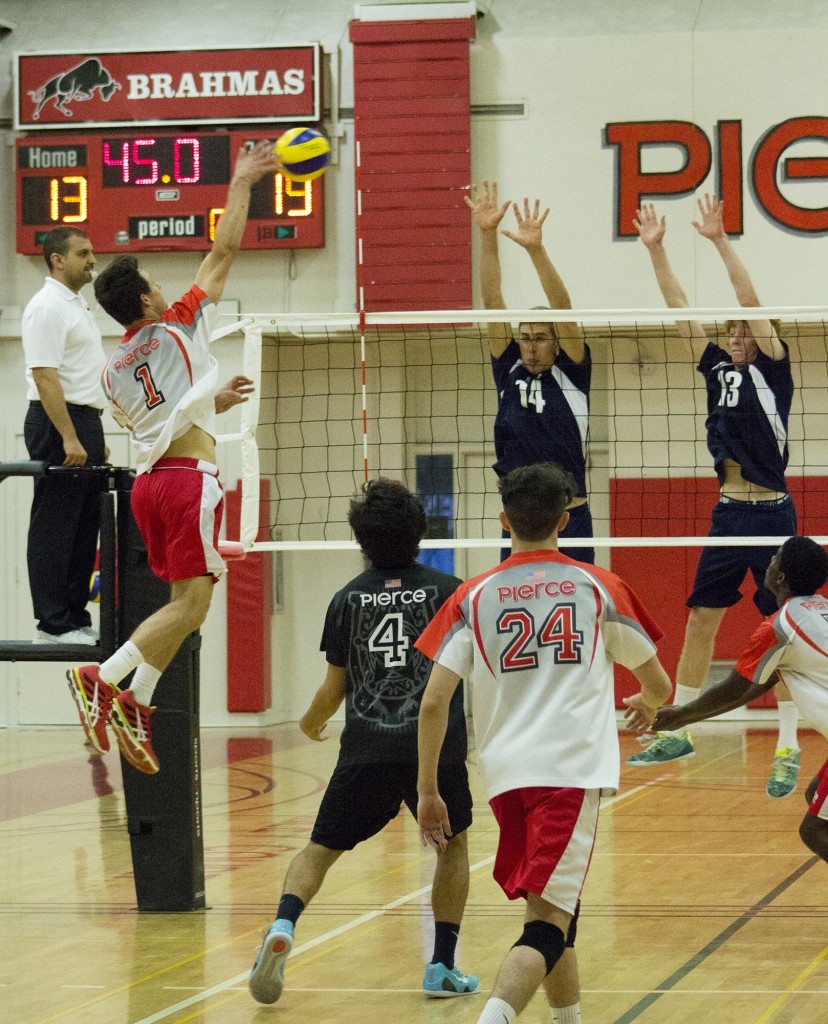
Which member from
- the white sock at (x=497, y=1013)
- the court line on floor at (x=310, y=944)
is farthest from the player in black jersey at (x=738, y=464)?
the white sock at (x=497, y=1013)

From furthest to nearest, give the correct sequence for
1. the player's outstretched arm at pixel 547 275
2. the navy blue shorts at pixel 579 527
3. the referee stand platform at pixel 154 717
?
the navy blue shorts at pixel 579 527 < the player's outstretched arm at pixel 547 275 < the referee stand platform at pixel 154 717

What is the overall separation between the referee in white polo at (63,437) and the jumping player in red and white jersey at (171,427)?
47 cm

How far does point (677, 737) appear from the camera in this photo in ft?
22.6

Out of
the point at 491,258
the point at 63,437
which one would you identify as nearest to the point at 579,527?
the point at 491,258

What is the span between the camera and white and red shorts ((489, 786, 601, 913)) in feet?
11.5

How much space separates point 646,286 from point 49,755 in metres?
6.45

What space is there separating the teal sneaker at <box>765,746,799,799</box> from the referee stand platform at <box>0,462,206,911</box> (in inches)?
99.6

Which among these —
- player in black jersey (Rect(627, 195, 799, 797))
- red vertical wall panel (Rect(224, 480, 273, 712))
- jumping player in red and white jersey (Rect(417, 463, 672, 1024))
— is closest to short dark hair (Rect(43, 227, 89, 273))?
player in black jersey (Rect(627, 195, 799, 797))

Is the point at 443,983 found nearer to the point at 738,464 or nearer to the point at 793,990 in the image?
the point at 793,990

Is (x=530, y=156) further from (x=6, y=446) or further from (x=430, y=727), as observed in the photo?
(x=430, y=727)

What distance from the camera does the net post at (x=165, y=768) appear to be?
5801mm

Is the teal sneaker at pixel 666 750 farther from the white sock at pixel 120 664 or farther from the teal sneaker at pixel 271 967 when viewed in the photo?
the teal sneaker at pixel 271 967

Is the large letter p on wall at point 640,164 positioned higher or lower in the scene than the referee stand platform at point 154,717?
higher

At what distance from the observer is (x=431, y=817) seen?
3752 millimetres
